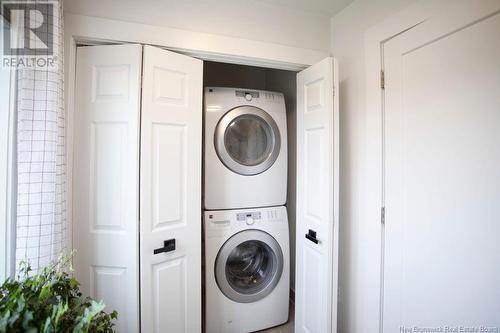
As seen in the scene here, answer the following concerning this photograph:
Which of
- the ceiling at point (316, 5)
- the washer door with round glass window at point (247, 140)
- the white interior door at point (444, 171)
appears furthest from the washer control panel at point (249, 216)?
the ceiling at point (316, 5)

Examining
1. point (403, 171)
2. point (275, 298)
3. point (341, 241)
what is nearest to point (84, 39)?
point (403, 171)

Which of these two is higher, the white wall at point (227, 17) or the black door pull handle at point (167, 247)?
the white wall at point (227, 17)

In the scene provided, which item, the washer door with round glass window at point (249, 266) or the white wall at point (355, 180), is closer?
the white wall at point (355, 180)

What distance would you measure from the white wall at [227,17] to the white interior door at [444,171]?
0.57m

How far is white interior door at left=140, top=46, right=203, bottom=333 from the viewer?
1.22 meters

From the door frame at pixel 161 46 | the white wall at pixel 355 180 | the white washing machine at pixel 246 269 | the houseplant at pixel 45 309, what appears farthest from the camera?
the white washing machine at pixel 246 269

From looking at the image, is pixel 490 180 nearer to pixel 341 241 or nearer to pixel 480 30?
pixel 480 30

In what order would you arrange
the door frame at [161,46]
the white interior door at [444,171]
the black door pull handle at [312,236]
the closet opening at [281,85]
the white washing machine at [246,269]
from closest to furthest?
the white interior door at [444,171] < the door frame at [161,46] < the black door pull handle at [312,236] < the white washing machine at [246,269] < the closet opening at [281,85]

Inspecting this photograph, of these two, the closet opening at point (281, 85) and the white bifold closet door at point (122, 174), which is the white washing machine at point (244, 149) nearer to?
the closet opening at point (281, 85)

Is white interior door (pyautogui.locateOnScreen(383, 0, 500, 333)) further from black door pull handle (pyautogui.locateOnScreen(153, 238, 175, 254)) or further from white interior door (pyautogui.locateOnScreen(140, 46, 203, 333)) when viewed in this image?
black door pull handle (pyautogui.locateOnScreen(153, 238, 175, 254))

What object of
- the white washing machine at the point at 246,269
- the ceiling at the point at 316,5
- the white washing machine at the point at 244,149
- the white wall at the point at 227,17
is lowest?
the white washing machine at the point at 246,269

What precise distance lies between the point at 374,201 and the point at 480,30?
2.83 feet

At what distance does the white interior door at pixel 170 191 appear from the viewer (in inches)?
48.1

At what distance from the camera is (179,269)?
1353mm
